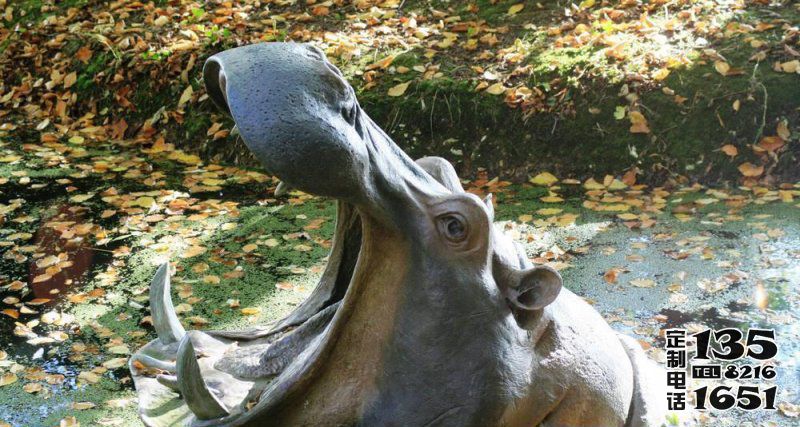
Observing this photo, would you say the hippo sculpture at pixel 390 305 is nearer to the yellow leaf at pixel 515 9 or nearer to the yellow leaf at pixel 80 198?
the yellow leaf at pixel 80 198

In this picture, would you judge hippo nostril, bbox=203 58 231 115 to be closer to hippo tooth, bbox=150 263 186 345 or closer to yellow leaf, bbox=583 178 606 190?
hippo tooth, bbox=150 263 186 345

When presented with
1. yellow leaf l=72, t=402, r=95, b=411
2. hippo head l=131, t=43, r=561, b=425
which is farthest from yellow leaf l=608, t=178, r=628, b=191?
hippo head l=131, t=43, r=561, b=425

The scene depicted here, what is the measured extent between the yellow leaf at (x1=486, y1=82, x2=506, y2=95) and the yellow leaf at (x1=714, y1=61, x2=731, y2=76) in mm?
1589

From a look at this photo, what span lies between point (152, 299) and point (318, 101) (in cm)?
111

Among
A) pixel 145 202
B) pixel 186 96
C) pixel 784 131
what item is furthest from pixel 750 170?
pixel 186 96

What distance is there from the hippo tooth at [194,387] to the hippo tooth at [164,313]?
490mm

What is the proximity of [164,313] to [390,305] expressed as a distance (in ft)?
2.74

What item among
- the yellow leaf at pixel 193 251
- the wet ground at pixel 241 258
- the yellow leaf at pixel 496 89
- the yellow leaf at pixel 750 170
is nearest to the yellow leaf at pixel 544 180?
the wet ground at pixel 241 258

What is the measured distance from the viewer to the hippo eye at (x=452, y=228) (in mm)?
2051

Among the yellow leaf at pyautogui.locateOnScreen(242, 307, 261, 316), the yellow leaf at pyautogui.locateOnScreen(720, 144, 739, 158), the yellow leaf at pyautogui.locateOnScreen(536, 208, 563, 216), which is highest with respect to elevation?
the yellow leaf at pyautogui.locateOnScreen(242, 307, 261, 316)

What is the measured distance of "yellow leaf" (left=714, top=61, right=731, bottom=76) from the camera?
6.77 metres

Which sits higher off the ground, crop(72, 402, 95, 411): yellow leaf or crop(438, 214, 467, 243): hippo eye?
crop(438, 214, 467, 243): hippo eye

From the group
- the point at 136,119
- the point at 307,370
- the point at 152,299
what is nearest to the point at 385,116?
the point at 136,119

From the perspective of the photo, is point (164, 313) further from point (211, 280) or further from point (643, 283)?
point (643, 283)
